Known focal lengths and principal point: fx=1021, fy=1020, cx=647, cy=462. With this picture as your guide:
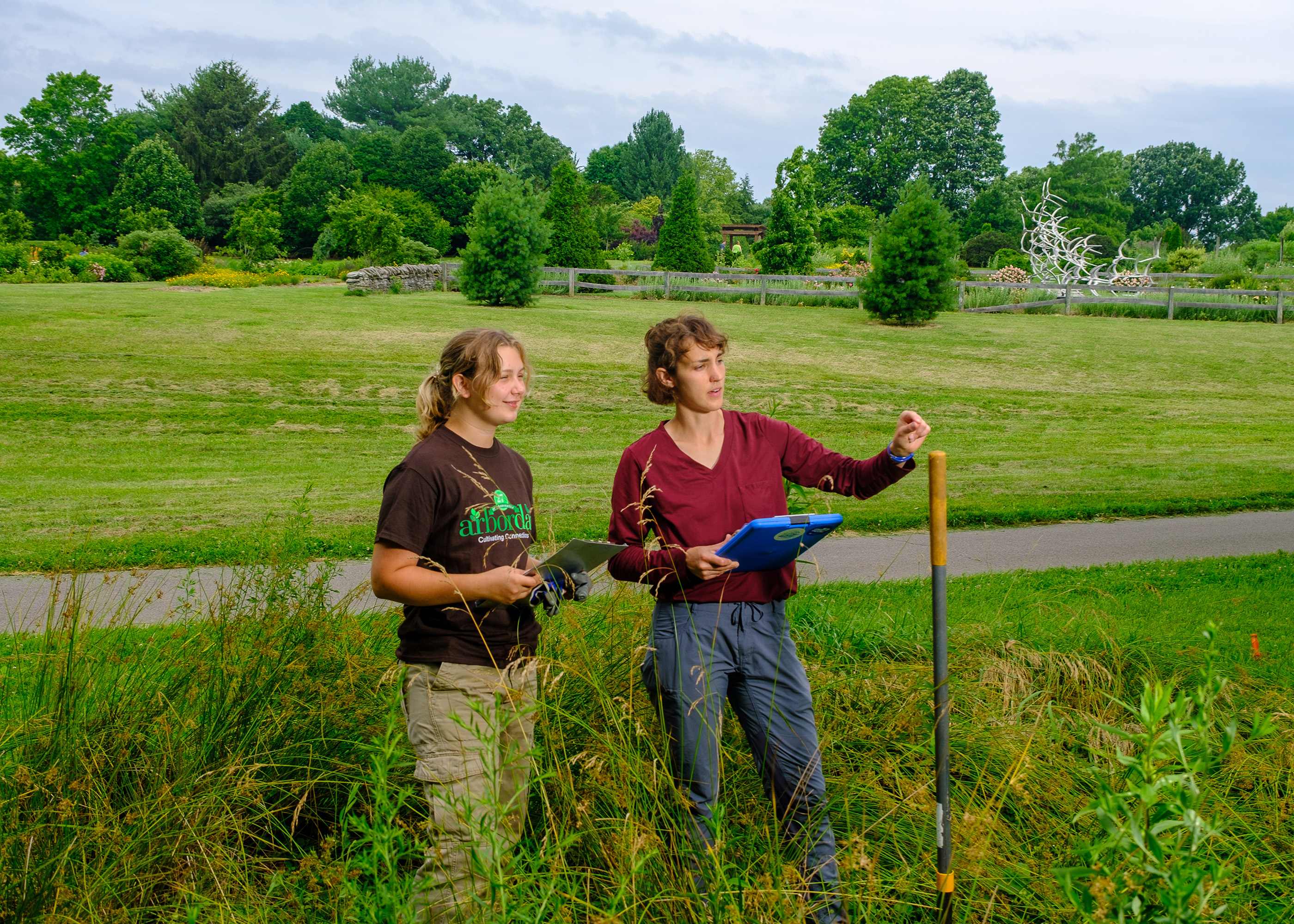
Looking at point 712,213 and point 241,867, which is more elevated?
point 712,213

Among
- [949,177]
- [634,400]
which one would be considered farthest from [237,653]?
[949,177]

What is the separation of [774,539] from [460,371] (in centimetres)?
105

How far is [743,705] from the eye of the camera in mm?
2924

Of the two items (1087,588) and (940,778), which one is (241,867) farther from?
(1087,588)

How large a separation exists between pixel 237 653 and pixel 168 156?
5435cm

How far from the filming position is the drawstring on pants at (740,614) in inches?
114

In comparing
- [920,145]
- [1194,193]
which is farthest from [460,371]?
[1194,193]

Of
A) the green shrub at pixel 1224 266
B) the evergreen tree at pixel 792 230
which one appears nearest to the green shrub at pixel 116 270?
the evergreen tree at pixel 792 230

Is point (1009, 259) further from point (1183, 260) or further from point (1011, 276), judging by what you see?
point (1011, 276)

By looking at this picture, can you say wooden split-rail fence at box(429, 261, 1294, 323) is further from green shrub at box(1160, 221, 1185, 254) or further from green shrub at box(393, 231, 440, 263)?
green shrub at box(1160, 221, 1185, 254)

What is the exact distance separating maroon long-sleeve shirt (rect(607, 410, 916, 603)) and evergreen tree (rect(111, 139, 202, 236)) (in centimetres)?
5024

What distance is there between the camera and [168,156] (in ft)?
166

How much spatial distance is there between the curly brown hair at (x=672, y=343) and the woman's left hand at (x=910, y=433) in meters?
0.56

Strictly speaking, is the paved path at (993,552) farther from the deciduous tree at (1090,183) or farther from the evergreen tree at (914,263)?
the deciduous tree at (1090,183)
